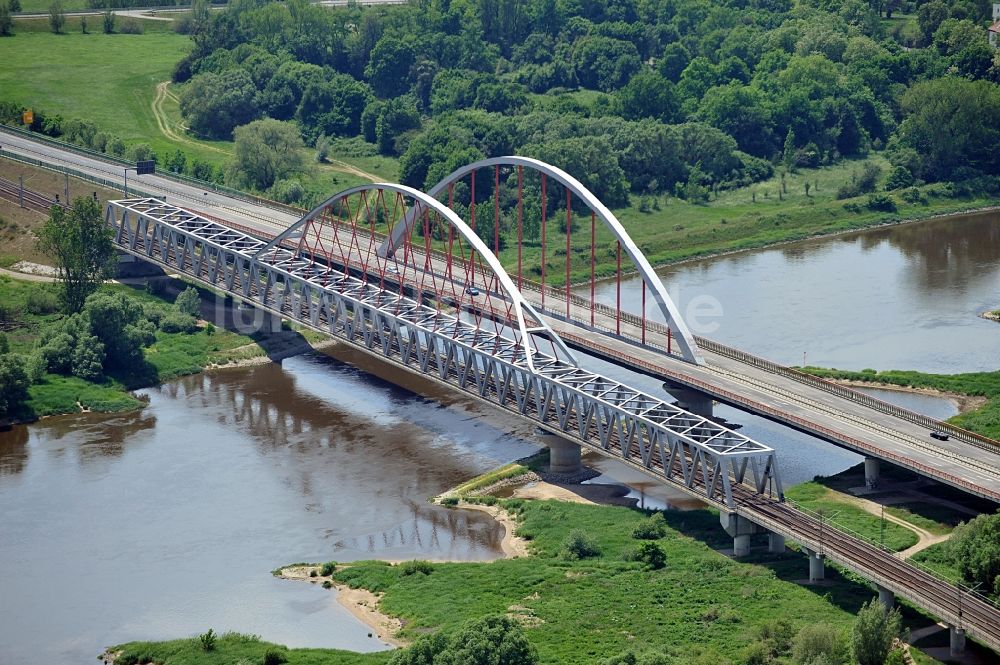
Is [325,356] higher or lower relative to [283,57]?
lower

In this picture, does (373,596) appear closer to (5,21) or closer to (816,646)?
(816,646)

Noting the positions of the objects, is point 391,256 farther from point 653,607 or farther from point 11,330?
point 653,607

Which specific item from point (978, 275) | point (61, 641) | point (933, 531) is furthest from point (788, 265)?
point (61, 641)

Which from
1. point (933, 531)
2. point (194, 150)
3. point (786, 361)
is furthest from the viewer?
point (194, 150)

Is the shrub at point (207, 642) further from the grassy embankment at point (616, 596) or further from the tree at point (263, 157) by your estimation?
the tree at point (263, 157)

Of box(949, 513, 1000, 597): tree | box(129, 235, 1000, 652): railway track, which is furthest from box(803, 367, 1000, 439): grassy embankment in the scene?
box(949, 513, 1000, 597): tree
